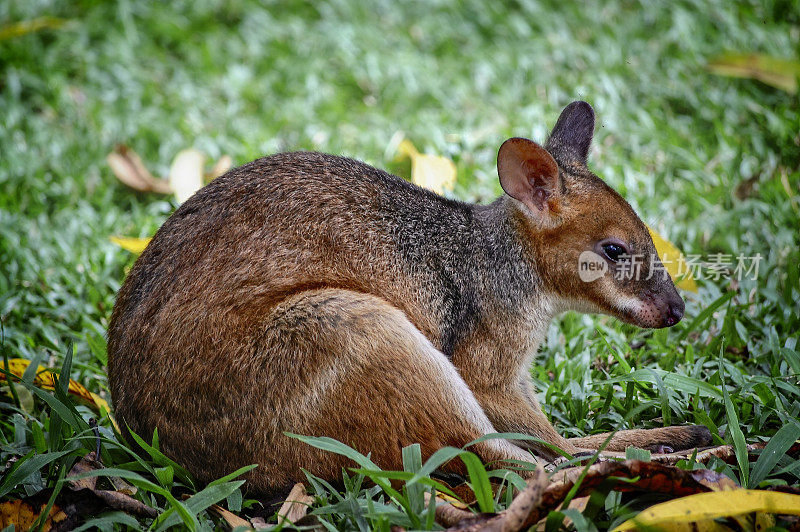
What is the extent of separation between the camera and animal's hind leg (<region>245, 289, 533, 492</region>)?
9.90 ft

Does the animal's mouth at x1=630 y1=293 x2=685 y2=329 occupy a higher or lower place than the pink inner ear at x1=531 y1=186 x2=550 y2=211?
lower

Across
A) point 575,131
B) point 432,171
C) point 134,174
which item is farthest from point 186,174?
point 575,131

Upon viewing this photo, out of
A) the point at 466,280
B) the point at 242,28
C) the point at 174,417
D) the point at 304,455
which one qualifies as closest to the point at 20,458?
the point at 174,417

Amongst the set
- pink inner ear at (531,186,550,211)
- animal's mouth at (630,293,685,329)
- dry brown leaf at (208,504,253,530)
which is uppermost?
pink inner ear at (531,186,550,211)

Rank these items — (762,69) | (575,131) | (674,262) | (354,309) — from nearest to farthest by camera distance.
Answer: (354,309), (575,131), (674,262), (762,69)

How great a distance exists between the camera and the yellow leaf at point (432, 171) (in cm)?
508

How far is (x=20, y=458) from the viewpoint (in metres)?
3.24

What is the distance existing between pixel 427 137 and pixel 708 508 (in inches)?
153

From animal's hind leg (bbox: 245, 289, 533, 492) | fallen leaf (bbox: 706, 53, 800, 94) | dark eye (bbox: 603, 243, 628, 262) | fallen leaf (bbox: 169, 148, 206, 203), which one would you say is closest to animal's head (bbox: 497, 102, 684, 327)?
dark eye (bbox: 603, 243, 628, 262)

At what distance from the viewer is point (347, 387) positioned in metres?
3.02

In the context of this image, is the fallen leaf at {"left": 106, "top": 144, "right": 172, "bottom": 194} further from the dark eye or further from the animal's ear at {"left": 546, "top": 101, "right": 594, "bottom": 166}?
the dark eye

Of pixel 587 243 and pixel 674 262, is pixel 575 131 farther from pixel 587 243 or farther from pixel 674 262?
pixel 674 262

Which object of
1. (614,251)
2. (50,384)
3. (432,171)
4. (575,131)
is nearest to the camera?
(614,251)

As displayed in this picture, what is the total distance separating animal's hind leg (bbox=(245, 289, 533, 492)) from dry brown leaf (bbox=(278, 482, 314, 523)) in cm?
6
